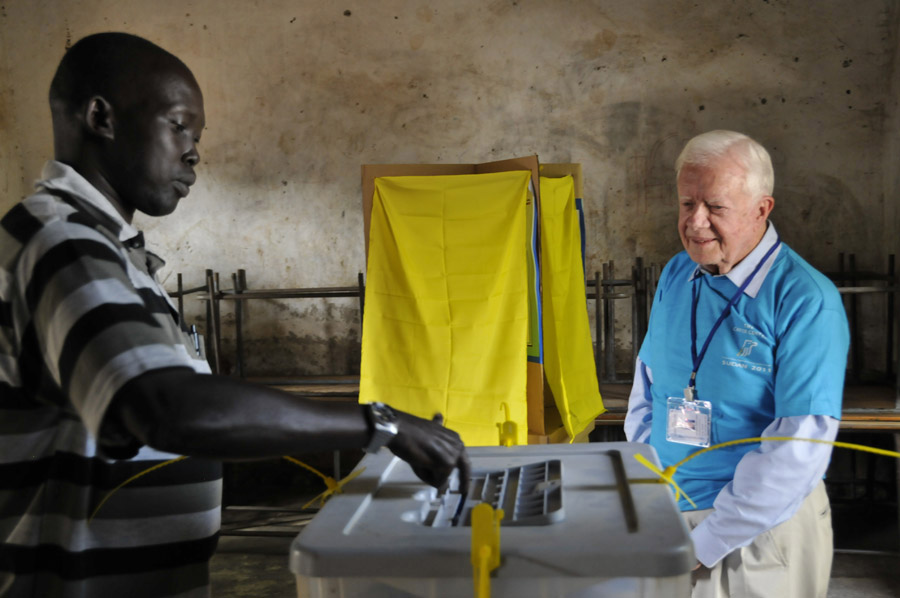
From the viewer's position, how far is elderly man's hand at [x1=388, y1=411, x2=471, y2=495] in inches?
34.0

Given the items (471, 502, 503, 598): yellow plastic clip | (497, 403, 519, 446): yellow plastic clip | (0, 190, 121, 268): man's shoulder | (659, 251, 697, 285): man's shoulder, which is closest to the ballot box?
(471, 502, 503, 598): yellow plastic clip

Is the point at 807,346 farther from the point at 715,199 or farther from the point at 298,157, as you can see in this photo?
the point at 298,157

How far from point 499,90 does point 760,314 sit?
297cm

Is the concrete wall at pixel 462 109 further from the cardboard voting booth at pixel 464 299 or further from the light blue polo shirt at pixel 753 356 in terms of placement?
the light blue polo shirt at pixel 753 356

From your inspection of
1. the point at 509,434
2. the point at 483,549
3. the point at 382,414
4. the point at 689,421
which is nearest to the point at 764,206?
the point at 689,421

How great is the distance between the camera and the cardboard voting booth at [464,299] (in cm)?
261

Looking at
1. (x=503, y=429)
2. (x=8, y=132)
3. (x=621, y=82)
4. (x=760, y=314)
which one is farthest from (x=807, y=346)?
(x=8, y=132)

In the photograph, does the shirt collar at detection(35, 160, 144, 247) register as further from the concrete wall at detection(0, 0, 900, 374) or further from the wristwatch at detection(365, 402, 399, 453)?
the concrete wall at detection(0, 0, 900, 374)

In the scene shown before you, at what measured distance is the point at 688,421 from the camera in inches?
66.4

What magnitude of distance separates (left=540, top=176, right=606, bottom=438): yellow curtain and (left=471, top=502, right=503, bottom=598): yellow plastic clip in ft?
7.02

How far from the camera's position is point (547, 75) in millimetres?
4223

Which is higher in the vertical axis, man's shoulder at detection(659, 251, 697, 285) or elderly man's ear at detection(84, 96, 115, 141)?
elderly man's ear at detection(84, 96, 115, 141)

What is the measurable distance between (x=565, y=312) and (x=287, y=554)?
1941 millimetres

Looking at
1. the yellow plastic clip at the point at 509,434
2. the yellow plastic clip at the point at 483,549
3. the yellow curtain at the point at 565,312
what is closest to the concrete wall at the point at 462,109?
the yellow curtain at the point at 565,312
